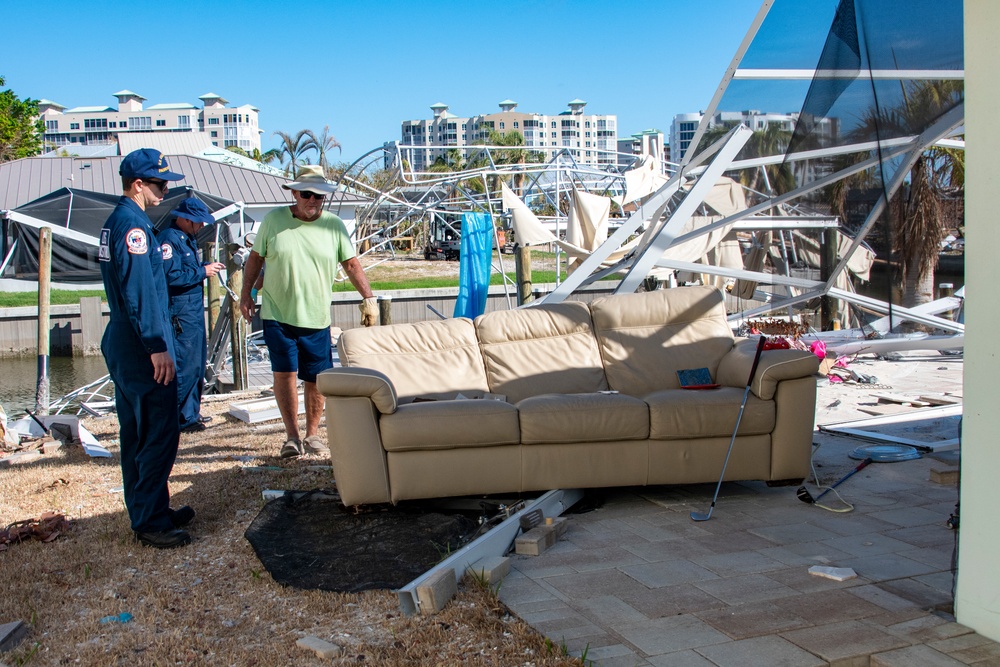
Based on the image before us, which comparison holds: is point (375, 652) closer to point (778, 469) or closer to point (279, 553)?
point (279, 553)

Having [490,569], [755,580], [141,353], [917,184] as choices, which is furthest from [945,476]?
[141,353]

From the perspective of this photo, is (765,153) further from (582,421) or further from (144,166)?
(144,166)

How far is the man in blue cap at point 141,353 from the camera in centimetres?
377

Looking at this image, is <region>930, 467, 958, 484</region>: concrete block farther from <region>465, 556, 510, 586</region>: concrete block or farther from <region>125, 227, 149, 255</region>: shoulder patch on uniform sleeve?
<region>125, 227, 149, 255</region>: shoulder patch on uniform sleeve

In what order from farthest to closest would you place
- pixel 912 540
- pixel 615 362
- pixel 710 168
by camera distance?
1. pixel 710 168
2. pixel 615 362
3. pixel 912 540

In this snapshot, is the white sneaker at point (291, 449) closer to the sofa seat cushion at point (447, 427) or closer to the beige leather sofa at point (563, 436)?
the beige leather sofa at point (563, 436)

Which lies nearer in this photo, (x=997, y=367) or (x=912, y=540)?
(x=997, y=367)

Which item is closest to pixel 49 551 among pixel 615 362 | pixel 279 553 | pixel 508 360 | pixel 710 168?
pixel 279 553

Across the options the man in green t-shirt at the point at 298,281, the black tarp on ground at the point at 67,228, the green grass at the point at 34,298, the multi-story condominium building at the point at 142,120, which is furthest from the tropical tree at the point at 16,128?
the multi-story condominium building at the point at 142,120

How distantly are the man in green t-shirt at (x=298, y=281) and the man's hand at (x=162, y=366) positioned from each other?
1568 mm

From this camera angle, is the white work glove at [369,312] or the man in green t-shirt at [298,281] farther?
the white work glove at [369,312]

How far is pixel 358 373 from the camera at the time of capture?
4.24 m

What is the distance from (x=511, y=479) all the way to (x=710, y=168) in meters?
3.74

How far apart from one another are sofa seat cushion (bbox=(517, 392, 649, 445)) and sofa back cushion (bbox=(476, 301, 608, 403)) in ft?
3.00
